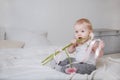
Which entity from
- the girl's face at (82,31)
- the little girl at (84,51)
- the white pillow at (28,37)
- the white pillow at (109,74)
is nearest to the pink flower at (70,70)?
the little girl at (84,51)

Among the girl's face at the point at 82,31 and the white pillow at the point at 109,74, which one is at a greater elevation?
the girl's face at the point at 82,31

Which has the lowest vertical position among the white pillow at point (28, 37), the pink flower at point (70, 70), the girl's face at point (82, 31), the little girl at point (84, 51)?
the pink flower at point (70, 70)

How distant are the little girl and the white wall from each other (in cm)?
181

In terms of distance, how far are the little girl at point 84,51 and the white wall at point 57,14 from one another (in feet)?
5.95

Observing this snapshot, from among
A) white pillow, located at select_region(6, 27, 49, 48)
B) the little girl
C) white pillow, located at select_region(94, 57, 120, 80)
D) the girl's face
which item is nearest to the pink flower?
the little girl

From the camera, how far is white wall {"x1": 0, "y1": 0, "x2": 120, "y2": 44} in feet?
9.63

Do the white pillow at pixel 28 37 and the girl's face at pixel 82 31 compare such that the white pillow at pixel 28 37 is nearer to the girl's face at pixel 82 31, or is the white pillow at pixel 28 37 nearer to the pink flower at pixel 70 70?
the girl's face at pixel 82 31

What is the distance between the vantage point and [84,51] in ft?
4.05

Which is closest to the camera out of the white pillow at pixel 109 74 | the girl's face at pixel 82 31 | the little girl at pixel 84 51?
the white pillow at pixel 109 74

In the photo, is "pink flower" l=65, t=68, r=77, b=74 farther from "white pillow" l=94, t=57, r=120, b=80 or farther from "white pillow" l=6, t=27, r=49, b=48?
"white pillow" l=6, t=27, r=49, b=48

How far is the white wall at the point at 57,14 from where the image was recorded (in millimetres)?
2936

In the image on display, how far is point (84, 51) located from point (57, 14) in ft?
6.89

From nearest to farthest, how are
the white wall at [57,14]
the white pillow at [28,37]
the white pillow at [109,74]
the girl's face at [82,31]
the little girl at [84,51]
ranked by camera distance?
the white pillow at [109,74]
the little girl at [84,51]
the girl's face at [82,31]
the white pillow at [28,37]
the white wall at [57,14]

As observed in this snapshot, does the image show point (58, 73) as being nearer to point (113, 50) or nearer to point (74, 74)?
point (74, 74)
